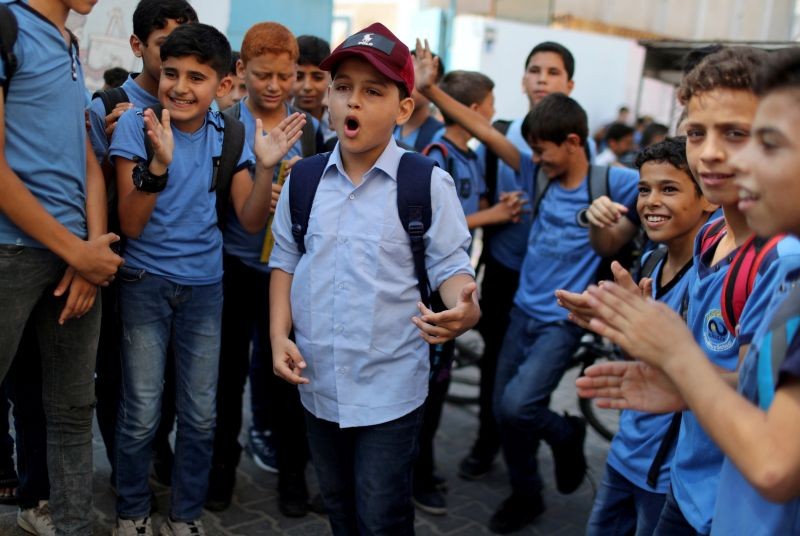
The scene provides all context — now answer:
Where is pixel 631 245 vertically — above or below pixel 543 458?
above

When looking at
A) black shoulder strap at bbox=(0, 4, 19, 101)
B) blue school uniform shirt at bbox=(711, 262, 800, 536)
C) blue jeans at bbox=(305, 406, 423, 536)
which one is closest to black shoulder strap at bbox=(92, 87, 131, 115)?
black shoulder strap at bbox=(0, 4, 19, 101)

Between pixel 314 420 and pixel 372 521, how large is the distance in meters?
0.41

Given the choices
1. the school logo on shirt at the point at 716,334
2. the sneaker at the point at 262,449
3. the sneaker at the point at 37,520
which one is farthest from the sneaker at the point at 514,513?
the sneaker at the point at 37,520

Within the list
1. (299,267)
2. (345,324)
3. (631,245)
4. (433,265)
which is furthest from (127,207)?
(631,245)

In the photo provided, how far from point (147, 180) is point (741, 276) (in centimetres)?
207

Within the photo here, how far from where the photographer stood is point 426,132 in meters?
4.65

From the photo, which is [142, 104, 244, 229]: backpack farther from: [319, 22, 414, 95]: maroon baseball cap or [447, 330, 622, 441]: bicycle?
[447, 330, 622, 441]: bicycle

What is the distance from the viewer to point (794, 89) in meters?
1.41

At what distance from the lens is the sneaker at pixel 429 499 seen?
3.95 m

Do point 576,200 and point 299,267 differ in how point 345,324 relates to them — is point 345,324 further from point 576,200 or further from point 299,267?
point 576,200

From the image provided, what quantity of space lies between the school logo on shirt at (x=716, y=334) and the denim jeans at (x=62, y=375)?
2.17 meters

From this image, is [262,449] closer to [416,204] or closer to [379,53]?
[416,204]

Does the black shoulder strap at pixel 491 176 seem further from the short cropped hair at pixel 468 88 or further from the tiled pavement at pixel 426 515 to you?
the tiled pavement at pixel 426 515

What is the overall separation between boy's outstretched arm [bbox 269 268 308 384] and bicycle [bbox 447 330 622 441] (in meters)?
2.32
